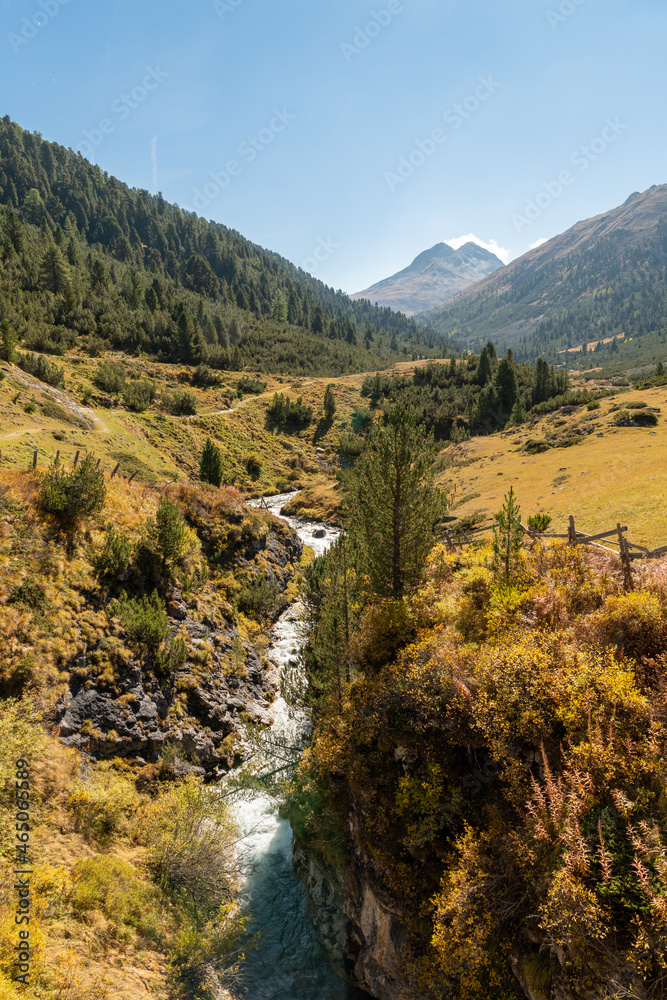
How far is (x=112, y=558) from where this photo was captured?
20906 millimetres

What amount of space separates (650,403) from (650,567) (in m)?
57.9

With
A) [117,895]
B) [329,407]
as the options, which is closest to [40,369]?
[117,895]

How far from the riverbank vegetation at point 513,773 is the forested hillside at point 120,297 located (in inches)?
2516

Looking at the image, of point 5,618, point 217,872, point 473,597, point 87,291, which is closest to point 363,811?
point 217,872

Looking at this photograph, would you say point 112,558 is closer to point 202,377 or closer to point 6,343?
point 6,343

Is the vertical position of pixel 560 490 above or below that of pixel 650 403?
below

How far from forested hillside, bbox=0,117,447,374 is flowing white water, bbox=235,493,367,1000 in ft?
203

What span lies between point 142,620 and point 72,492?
A: 23.2 ft

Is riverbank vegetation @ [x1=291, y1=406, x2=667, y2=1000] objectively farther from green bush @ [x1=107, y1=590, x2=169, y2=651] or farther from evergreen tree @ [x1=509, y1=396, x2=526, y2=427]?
evergreen tree @ [x1=509, y1=396, x2=526, y2=427]

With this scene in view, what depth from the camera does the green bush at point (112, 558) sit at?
20703 millimetres

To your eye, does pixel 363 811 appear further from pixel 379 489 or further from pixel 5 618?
pixel 5 618

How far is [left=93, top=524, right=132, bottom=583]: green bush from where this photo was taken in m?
20.7

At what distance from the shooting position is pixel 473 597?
569 inches

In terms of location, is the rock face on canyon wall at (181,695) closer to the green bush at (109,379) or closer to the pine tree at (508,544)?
the pine tree at (508,544)
